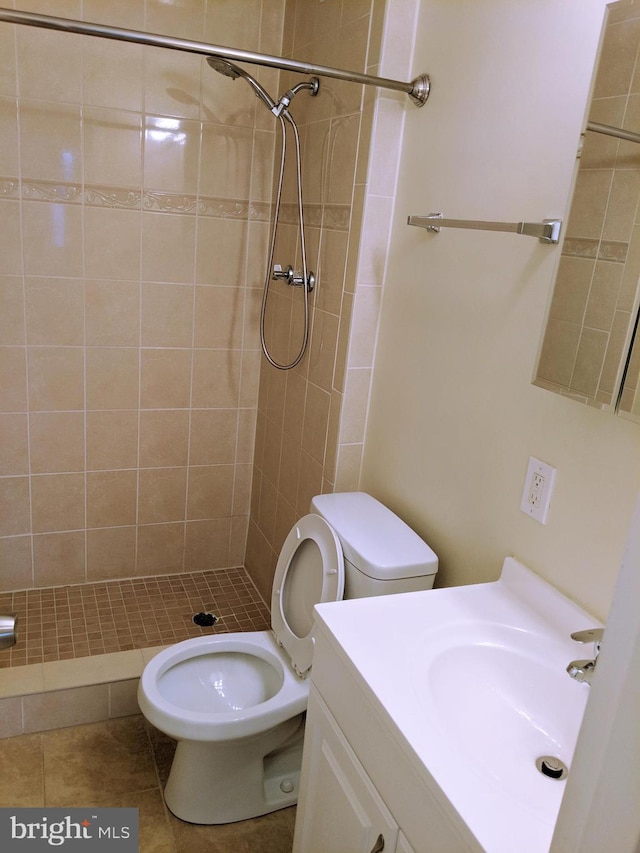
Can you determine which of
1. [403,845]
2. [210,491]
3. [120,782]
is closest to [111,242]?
[210,491]

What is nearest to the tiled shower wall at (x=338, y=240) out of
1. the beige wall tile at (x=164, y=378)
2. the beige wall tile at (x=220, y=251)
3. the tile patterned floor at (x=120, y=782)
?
the beige wall tile at (x=220, y=251)

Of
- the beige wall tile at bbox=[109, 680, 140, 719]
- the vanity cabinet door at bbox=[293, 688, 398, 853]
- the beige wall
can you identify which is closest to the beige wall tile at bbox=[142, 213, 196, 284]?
the beige wall

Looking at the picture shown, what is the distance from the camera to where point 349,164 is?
2006 millimetres

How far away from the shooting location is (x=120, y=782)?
197 centimetres

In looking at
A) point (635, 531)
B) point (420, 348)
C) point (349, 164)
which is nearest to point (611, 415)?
point (420, 348)

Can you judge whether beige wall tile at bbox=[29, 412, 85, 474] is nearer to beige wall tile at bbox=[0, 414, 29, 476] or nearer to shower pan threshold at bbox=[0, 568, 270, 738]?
beige wall tile at bbox=[0, 414, 29, 476]

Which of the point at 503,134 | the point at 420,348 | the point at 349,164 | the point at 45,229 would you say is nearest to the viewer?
the point at 503,134

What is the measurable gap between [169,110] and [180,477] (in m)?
1.39

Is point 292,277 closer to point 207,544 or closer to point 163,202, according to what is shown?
point 163,202

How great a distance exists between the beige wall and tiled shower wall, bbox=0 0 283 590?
2.98 feet

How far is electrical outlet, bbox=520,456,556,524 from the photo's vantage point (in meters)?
1.39

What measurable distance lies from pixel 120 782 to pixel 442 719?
50.2 inches

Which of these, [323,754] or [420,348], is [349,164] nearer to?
[420,348]
